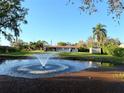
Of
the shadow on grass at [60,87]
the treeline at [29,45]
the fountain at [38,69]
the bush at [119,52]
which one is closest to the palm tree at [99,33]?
the treeline at [29,45]

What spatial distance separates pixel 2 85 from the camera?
556 inches

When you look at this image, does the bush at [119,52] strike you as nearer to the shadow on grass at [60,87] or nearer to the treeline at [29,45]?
the shadow on grass at [60,87]

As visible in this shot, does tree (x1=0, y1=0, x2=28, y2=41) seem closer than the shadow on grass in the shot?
No

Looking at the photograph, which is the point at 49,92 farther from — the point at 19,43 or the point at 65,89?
the point at 19,43

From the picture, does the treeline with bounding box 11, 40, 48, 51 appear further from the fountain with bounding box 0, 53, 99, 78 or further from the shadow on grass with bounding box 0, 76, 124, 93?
the shadow on grass with bounding box 0, 76, 124, 93

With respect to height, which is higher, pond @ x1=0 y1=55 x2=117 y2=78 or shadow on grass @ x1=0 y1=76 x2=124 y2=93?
pond @ x1=0 y1=55 x2=117 y2=78

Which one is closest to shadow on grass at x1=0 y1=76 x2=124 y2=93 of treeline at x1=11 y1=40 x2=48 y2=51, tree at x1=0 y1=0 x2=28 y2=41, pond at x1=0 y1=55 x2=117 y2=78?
pond at x1=0 y1=55 x2=117 y2=78

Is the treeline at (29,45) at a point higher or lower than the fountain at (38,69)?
higher

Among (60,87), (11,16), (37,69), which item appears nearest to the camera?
(60,87)

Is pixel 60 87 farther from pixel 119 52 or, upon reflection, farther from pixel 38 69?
pixel 119 52

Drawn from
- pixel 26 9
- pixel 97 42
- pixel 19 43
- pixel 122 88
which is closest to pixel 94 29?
pixel 97 42

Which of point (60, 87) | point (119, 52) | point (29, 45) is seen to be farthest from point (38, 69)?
point (29, 45)

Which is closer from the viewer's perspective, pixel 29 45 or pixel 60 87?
pixel 60 87

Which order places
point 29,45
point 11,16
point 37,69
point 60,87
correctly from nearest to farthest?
point 60,87 → point 37,69 → point 11,16 → point 29,45
